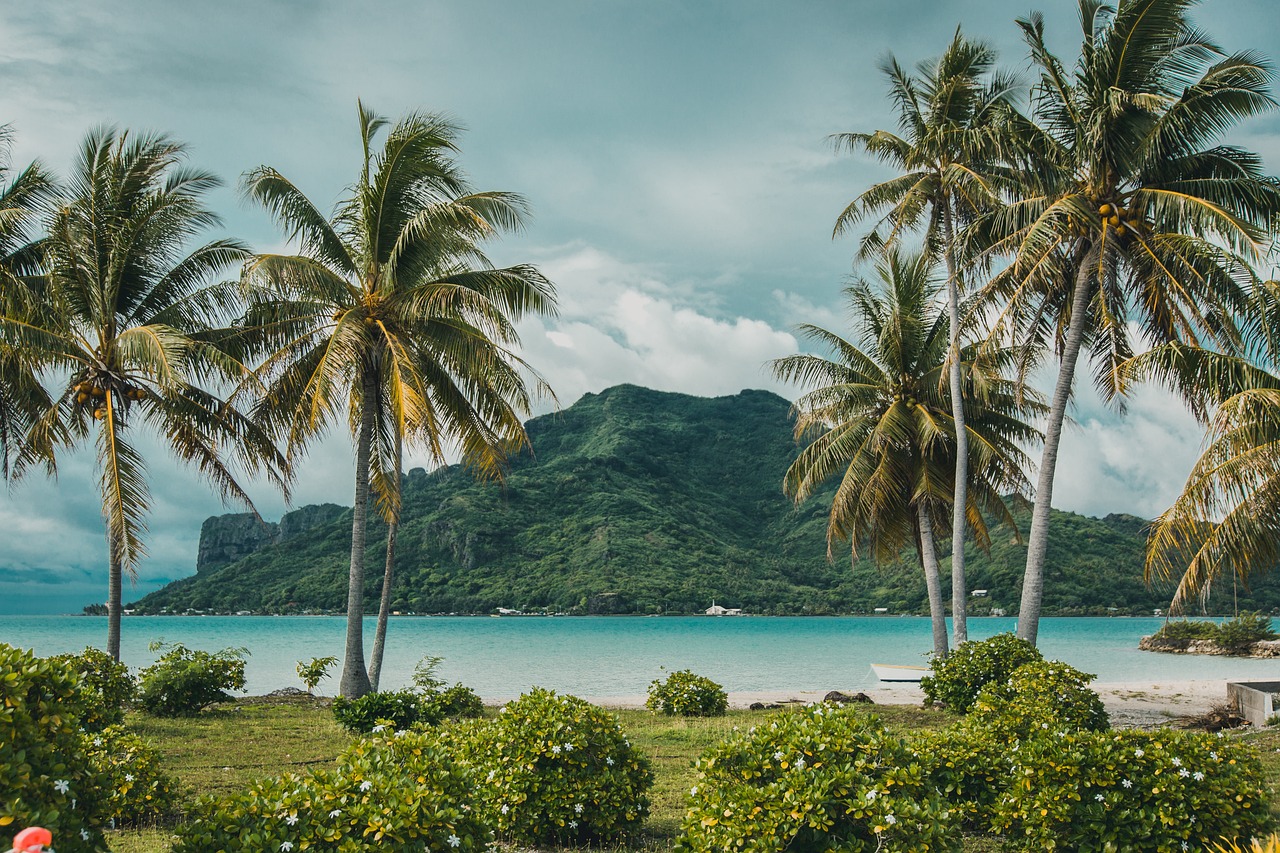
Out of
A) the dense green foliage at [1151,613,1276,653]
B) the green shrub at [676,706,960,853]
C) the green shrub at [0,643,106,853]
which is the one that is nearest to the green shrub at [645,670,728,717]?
the green shrub at [676,706,960,853]

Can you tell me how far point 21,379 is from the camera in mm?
13031

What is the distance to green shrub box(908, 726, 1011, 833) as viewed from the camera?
645cm

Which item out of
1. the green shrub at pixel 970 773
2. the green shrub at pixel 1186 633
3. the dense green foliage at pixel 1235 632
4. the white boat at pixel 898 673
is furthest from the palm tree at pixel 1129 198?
the green shrub at pixel 1186 633

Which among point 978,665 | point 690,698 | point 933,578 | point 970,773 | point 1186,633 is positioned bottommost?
point 1186,633

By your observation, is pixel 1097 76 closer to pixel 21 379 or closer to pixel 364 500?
pixel 364 500

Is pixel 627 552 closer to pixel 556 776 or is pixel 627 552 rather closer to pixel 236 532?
pixel 236 532

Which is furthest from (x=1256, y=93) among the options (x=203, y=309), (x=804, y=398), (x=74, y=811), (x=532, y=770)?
(x=203, y=309)

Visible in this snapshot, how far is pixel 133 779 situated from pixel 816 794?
207 inches

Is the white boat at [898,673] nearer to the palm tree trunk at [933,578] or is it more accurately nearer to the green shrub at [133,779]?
the palm tree trunk at [933,578]

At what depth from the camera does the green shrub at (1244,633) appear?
42.9 m

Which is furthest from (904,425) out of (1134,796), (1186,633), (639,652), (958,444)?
(1186,633)

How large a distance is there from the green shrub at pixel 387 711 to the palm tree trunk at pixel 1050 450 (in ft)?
32.6

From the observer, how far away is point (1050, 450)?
14.9 metres

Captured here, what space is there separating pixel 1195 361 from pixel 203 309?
16.6 metres
